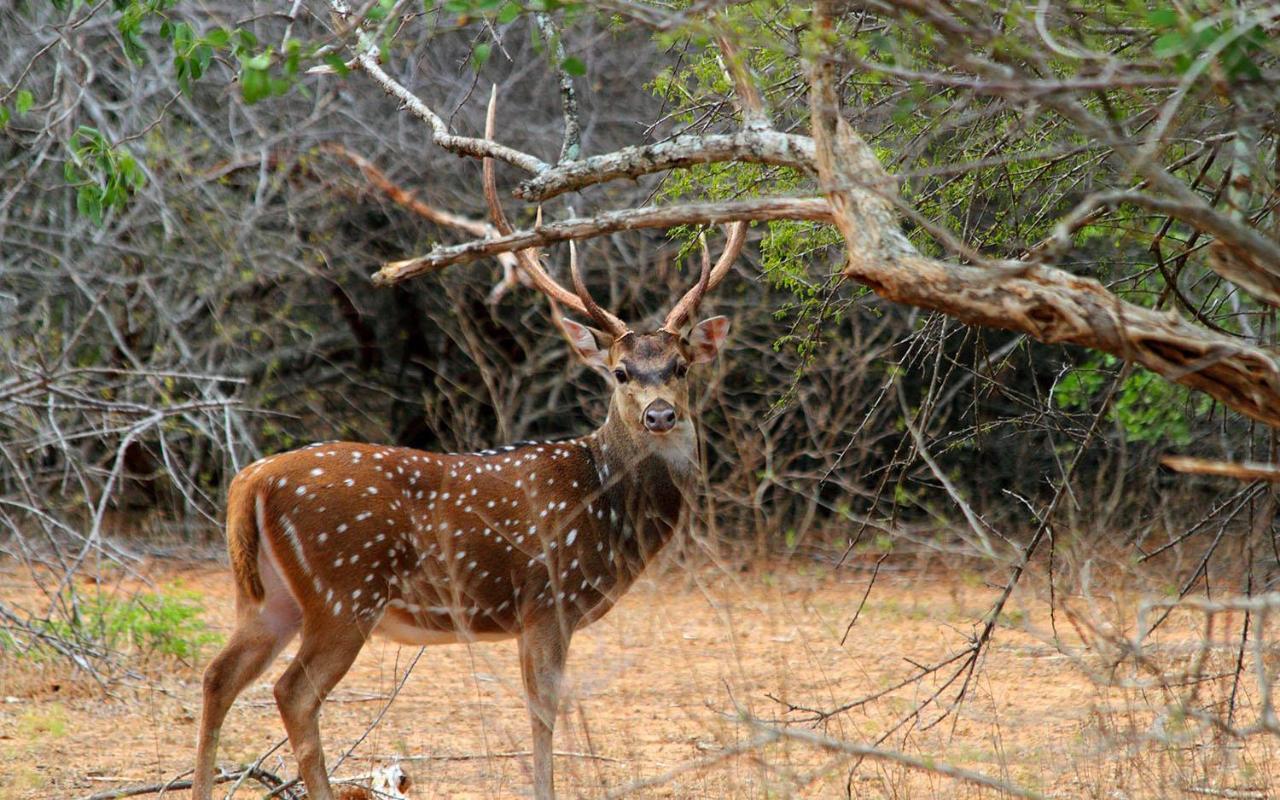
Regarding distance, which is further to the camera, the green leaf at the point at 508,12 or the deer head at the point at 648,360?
the deer head at the point at 648,360

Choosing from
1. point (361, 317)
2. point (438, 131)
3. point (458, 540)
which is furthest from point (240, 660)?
point (361, 317)

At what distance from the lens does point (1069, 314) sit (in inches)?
124

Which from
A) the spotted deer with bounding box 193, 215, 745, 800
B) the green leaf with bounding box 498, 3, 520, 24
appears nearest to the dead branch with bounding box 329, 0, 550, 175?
the green leaf with bounding box 498, 3, 520, 24

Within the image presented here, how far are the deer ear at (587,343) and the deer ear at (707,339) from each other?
0.42m

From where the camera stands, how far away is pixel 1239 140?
3246mm

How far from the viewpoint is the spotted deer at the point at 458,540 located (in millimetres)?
5547

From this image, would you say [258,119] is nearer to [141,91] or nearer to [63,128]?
[141,91]

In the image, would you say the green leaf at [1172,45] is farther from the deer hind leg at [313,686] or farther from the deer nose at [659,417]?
the deer hind leg at [313,686]

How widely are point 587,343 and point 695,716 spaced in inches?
94.2

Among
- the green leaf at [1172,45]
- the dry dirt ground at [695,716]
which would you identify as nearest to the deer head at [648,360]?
the dry dirt ground at [695,716]

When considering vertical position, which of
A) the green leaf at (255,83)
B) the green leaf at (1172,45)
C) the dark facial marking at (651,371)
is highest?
the green leaf at (1172,45)

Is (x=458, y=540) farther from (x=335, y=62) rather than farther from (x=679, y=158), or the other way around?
(x=335, y=62)

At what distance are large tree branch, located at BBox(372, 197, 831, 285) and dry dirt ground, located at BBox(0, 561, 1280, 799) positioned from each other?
1.16 metres

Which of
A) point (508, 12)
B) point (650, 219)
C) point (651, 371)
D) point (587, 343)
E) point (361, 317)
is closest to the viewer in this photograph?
Answer: point (508, 12)
